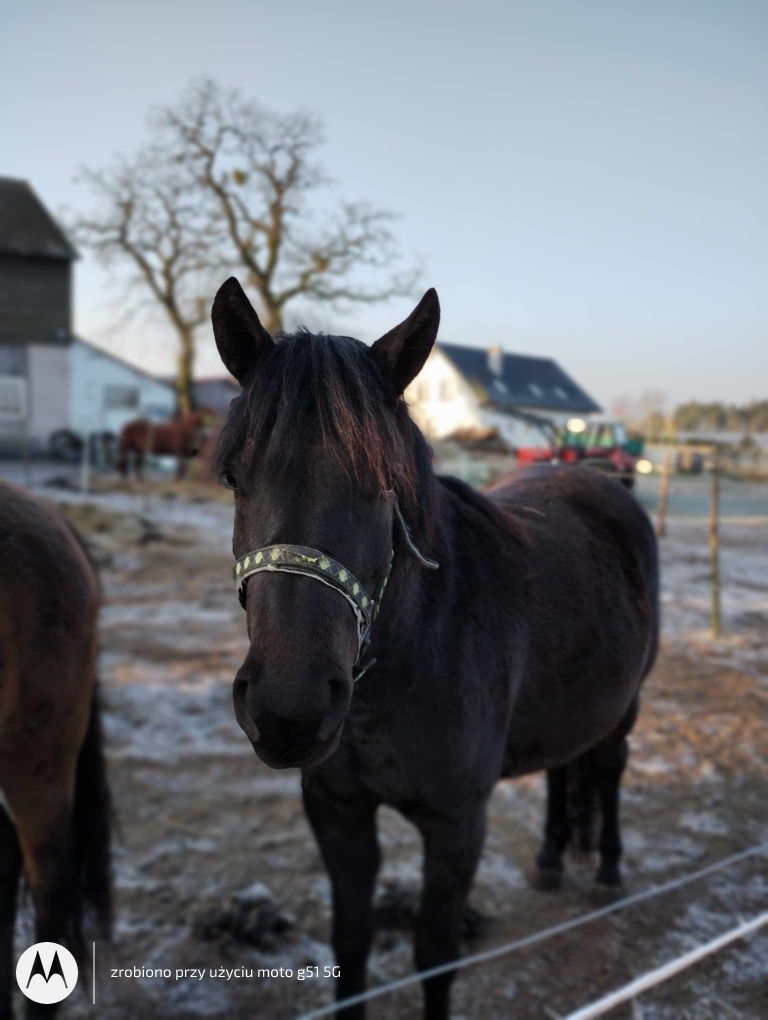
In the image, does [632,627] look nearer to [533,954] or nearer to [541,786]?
[533,954]

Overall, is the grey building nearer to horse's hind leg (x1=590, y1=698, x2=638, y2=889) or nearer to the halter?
horse's hind leg (x1=590, y1=698, x2=638, y2=889)

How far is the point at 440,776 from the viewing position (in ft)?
6.15

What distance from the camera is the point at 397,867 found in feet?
10.8

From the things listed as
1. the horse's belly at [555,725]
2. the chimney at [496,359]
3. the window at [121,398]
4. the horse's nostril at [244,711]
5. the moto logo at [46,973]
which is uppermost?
the chimney at [496,359]

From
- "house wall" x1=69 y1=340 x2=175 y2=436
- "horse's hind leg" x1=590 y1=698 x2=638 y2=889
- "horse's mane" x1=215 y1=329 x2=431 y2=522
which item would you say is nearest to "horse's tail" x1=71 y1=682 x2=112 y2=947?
"horse's mane" x1=215 y1=329 x2=431 y2=522

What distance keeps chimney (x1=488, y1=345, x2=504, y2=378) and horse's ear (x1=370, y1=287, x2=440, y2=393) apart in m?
39.8

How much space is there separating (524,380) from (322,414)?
41131 mm

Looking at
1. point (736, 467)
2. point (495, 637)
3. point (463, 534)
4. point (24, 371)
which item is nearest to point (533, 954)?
point (495, 637)

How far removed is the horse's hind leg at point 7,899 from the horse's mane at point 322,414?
1.85 metres

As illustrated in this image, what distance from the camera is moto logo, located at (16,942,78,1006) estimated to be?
232 centimetres

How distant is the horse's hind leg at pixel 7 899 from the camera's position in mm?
2404

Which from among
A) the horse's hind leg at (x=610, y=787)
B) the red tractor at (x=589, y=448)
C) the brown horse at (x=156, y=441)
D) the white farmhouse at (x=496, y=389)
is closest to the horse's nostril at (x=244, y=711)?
the horse's hind leg at (x=610, y=787)

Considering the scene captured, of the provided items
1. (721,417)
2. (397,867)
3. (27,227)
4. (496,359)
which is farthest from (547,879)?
(721,417)

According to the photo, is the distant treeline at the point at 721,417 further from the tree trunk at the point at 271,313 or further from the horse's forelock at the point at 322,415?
the horse's forelock at the point at 322,415
